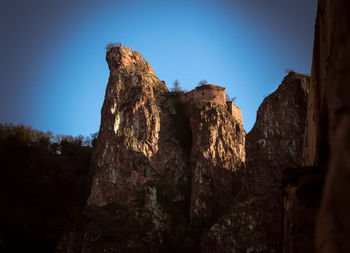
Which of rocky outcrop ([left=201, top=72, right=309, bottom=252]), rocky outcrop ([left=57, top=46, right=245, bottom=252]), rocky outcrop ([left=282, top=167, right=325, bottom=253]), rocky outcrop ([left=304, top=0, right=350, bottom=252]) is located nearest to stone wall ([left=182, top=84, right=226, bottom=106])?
rocky outcrop ([left=57, top=46, right=245, bottom=252])

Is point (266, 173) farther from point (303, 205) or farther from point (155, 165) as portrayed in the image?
point (303, 205)

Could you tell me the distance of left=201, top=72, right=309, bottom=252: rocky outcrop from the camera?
20375mm

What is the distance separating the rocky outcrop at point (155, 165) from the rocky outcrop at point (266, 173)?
4.45 meters

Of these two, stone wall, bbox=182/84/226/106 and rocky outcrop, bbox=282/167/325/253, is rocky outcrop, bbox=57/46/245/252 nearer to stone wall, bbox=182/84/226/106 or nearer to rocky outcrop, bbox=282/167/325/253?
stone wall, bbox=182/84/226/106

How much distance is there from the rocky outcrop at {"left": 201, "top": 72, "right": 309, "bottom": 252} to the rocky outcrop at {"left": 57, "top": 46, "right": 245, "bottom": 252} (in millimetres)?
4447

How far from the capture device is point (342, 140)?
3.71ft

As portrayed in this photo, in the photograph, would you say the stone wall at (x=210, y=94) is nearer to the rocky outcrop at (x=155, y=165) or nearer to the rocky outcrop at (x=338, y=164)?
the rocky outcrop at (x=155, y=165)

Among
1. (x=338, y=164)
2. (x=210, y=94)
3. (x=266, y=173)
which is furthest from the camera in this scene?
(x=210, y=94)

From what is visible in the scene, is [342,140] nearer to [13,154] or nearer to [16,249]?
[16,249]

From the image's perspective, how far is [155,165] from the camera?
31.0 m

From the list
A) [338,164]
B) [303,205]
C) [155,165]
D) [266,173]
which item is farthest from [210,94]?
[338,164]

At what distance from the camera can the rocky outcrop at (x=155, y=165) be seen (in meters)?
25.5

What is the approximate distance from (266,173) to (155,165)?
42.3 ft

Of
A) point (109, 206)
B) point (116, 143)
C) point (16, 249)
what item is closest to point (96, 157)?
point (116, 143)
